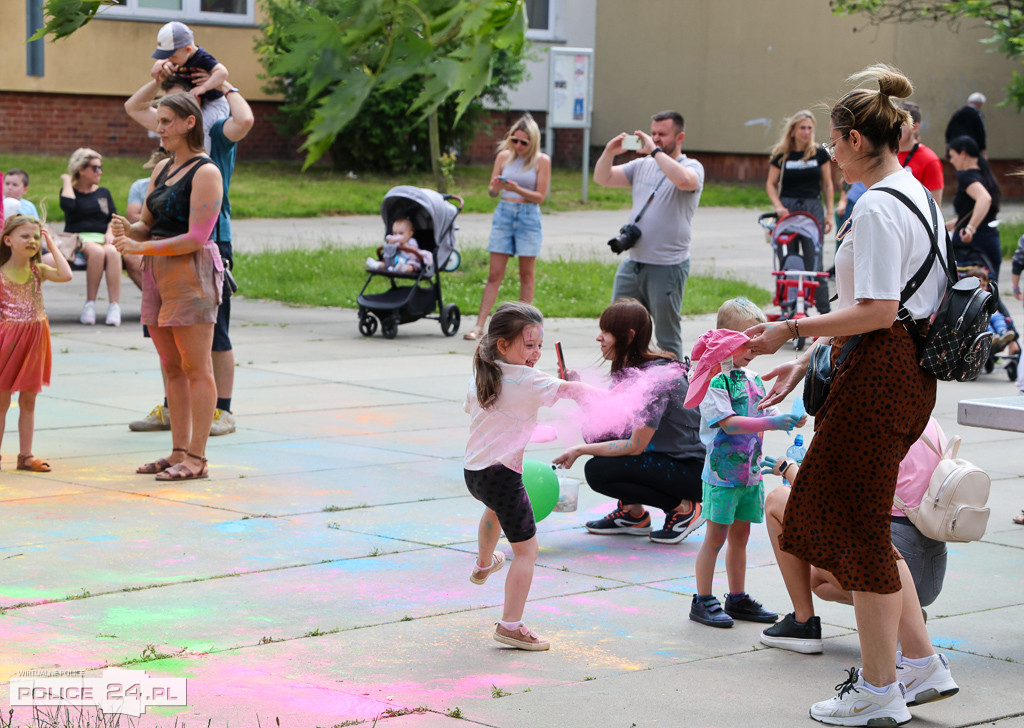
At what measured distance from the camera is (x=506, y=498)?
190 inches

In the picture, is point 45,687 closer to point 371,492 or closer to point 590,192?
point 371,492

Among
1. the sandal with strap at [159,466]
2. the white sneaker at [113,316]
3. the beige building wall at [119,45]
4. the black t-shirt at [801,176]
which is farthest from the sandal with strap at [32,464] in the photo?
the black t-shirt at [801,176]

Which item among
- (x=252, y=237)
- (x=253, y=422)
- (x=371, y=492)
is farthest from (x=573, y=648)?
(x=252, y=237)

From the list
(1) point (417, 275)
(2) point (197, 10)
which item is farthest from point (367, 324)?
(2) point (197, 10)

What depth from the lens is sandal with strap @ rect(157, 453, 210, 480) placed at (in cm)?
730

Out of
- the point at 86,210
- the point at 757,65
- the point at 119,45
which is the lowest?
the point at 86,210

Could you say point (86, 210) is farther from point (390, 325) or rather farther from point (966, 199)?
point (966, 199)

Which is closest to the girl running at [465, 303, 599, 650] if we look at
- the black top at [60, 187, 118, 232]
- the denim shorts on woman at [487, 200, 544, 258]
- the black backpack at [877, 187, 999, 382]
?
the black backpack at [877, 187, 999, 382]

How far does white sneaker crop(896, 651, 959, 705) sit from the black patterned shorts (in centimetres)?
138

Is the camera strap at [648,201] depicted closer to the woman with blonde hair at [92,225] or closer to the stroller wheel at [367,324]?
the stroller wheel at [367,324]

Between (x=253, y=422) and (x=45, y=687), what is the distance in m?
5.04

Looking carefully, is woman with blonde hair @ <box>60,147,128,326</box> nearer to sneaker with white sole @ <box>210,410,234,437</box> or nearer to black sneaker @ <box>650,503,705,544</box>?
sneaker with white sole @ <box>210,410,234,437</box>

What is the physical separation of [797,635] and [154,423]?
17.1 feet

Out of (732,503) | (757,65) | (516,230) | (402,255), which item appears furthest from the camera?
(757,65)
